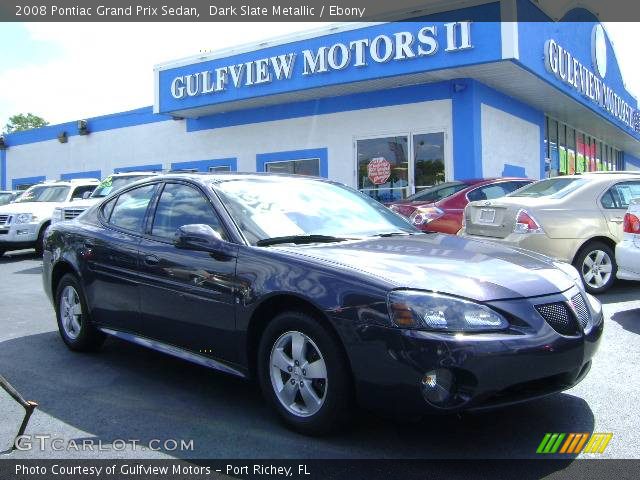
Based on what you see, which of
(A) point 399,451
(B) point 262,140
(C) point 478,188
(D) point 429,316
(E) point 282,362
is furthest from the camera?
(B) point 262,140

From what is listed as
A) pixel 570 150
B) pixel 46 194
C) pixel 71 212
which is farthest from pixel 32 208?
pixel 570 150

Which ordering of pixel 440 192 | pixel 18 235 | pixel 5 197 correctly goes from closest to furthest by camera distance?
pixel 440 192 < pixel 18 235 < pixel 5 197

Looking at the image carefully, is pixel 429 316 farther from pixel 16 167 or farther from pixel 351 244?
pixel 16 167

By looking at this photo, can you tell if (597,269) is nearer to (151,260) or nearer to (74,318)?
(151,260)

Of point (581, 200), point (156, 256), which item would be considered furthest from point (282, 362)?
point (581, 200)

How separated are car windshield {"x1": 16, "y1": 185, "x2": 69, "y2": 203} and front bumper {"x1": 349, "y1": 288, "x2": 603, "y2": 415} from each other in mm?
13101

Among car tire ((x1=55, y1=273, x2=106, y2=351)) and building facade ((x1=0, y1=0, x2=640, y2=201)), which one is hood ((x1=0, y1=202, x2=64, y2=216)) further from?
car tire ((x1=55, y1=273, x2=106, y2=351))

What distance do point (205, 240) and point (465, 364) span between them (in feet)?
5.99

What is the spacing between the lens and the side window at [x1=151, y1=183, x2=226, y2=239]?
13.8ft

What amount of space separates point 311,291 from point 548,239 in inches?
189

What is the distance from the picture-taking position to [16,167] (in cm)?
2711

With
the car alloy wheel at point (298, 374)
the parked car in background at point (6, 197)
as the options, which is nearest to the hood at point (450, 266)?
the car alloy wheel at point (298, 374)

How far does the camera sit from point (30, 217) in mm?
13594

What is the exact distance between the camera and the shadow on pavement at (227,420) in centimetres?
325
